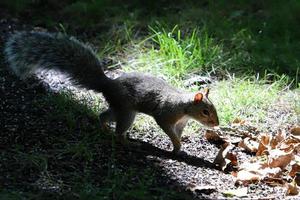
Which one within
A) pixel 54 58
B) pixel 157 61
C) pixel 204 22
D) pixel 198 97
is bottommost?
pixel 198 97

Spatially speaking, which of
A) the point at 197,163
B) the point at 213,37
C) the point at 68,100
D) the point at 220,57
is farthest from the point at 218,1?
the point at 197,163

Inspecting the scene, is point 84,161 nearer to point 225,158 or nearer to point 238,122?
point 225,158

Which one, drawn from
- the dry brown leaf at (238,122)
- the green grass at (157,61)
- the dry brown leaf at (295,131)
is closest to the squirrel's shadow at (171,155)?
the green grass at (157,61)

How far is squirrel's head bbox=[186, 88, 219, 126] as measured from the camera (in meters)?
3.76

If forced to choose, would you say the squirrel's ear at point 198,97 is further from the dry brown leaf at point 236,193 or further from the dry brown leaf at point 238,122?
the dry brown leaf at point 236,193

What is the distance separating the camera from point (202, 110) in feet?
12.4

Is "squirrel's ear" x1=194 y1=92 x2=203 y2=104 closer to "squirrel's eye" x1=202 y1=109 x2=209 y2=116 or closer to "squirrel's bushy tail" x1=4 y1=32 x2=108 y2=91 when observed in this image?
"squirrel's eye" x1=202 y1=109 x2=209 y2=116

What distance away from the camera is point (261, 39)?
5.43m

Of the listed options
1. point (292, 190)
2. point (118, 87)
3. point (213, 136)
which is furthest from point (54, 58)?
point (292, 190)

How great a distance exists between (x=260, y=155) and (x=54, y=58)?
134 centimetres

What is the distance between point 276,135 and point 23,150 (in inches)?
60.0

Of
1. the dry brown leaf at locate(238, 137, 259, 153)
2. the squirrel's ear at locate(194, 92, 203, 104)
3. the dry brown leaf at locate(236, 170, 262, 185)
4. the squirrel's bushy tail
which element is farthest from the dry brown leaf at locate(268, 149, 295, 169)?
the squirrel's bushy tail

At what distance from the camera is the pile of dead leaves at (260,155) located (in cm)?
341

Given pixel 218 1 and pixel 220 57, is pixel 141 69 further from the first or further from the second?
pixel 218 1
